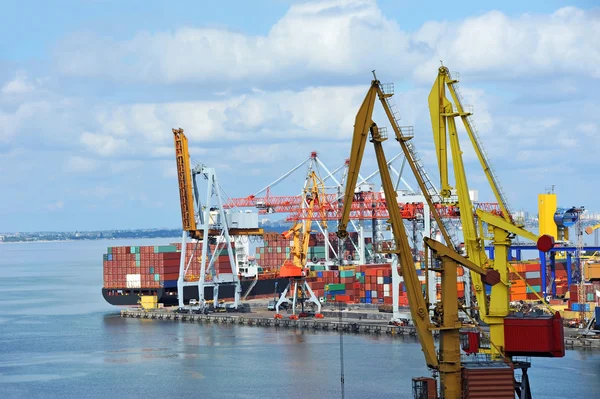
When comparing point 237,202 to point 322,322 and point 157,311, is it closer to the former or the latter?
point 157,311

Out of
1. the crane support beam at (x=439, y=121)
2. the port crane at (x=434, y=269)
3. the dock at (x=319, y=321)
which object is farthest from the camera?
the dock at (x=319, y=321)

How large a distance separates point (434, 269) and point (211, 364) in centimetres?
2080

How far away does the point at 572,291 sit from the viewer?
63.4 metres

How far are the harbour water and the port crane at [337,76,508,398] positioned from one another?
847cm

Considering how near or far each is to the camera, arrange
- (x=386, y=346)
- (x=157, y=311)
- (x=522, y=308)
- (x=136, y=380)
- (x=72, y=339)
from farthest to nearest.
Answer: (x=157, y=311), (x=72, y=339), (x=522, y=308), (x=386, y=346), (x=136, y=380)

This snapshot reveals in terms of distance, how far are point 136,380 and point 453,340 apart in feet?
61.3

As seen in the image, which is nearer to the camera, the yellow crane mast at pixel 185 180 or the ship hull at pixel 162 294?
the yellow crane mast at pixel 185 180

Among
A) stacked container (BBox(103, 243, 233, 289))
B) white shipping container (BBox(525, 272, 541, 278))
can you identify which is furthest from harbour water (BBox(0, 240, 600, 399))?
white shipping container (BBox(525, 272, 541, 278))

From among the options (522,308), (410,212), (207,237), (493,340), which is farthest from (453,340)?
(207,237)

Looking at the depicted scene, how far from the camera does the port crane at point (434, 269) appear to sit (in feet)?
99.5

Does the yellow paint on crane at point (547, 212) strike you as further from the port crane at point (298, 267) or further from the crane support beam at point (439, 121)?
the crane support beam at point (439, 121)

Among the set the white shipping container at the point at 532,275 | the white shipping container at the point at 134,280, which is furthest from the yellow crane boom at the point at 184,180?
the white shipping container at the point at 532,275

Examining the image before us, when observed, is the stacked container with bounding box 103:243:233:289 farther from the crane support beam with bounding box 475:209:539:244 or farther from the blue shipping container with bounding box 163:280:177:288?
the crane support beam with bounding box 475:209:539:244

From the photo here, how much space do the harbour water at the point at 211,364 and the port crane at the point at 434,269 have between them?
8466mm
